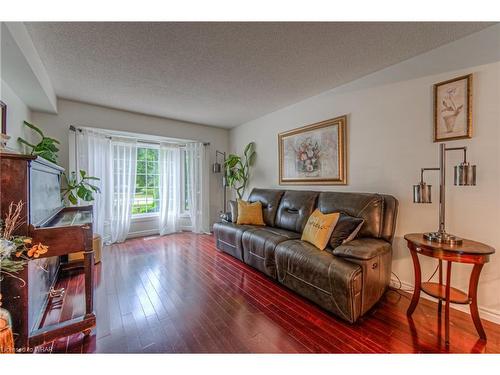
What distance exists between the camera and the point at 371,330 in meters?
1.51

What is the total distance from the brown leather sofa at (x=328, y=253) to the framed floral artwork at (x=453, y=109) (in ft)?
2.43

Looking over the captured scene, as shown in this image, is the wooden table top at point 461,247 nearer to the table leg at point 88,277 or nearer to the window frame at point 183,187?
the table leg at point 88,277

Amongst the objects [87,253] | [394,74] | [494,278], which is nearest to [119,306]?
[87,253]

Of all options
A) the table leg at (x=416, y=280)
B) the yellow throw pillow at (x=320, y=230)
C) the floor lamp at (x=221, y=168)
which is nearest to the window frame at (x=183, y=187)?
the floor lamp at (x=221, y=168)

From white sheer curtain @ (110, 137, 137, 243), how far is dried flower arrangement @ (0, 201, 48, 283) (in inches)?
107

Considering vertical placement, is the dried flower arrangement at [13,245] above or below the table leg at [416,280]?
above

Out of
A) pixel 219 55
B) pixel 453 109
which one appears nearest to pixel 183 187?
pixel 219 55

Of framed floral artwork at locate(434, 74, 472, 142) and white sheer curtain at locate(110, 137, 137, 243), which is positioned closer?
framed floral artwork at locate(434, 74, 472, 142)

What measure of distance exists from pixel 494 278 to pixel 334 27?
2374 mm

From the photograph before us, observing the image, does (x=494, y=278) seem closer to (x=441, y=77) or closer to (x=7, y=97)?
(x=441, y=77)

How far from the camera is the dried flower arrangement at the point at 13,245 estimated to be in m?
1.01

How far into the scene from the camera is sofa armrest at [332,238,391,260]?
160 cm

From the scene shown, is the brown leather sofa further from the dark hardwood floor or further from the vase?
the vase

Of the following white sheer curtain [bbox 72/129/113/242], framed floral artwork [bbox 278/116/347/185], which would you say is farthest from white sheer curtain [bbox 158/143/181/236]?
framed floral artwork [bbox 278/116/347/185]
